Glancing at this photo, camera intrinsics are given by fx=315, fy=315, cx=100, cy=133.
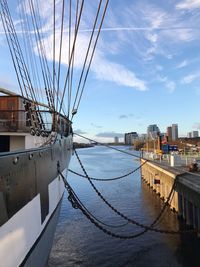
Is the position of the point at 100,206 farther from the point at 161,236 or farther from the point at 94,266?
the point at 94,266

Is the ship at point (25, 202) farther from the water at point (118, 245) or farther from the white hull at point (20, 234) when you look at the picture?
the water at point (118, 245)

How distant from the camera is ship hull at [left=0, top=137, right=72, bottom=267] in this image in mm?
4215

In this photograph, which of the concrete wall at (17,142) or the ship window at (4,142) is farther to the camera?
the ship window at (4,142)

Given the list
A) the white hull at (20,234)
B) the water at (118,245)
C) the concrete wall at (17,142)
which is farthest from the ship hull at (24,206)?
the water at (118,245)

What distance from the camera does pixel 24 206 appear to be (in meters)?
5.02

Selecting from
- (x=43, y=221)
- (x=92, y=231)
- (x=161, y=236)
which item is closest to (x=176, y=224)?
(x=161, y=236)

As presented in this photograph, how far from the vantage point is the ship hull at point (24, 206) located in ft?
13.8

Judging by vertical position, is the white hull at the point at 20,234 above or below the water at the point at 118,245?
above

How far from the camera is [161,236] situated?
1538cm

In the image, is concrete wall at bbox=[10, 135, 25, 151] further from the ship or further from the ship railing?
the ship

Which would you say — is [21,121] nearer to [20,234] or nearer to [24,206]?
[24,206]

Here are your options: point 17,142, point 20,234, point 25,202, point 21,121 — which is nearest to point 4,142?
point 17,142

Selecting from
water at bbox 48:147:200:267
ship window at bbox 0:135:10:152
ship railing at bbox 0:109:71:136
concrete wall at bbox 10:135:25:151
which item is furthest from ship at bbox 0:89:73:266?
water at bbox 48:147:200:267

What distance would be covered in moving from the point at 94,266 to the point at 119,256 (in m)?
1.51
